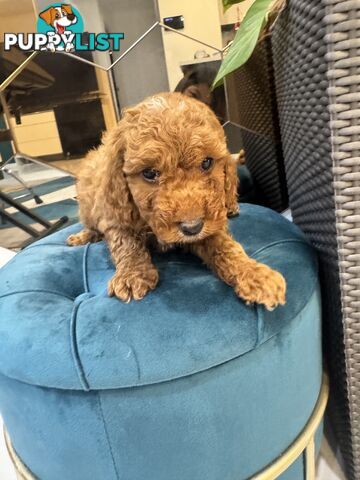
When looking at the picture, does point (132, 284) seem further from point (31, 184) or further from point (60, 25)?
point (31, 184)

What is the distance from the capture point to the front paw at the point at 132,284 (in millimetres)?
1182

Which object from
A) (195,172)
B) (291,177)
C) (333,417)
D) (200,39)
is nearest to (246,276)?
(195,172)

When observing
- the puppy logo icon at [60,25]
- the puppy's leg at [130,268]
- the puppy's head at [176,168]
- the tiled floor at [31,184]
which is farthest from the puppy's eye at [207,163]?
the tiled floor at [31,184]

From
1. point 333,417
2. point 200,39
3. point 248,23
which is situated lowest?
point 333,417

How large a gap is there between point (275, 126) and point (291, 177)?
2.12 feet

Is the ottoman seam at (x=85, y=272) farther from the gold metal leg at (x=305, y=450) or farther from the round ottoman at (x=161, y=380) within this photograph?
the gold metal leg at (x=305, y=450)

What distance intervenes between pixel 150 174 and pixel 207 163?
0.53ft

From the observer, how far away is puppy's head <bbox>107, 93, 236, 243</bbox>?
107 cm

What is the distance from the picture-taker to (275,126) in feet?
6.85

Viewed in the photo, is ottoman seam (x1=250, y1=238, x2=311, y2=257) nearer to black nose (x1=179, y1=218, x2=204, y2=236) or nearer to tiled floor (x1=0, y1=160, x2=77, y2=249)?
black nose (x1=179, y1=218, x2=204, y2=236)

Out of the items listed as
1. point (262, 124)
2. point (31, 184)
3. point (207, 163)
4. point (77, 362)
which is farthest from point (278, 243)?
point (31, 184)

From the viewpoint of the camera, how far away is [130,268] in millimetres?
1283

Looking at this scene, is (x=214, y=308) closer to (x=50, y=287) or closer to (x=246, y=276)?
(x=246, y=276)

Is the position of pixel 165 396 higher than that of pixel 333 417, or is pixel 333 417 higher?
pixel 165 396
